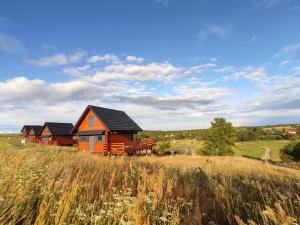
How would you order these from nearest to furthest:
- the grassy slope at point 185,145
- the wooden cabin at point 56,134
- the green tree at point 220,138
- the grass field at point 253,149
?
the green tree at point 220,138 < the grass field at point 253,149 < the wooden cabin at point 56,134 < the grassy slope at point 185,145

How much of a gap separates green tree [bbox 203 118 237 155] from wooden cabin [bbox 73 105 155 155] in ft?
31.4

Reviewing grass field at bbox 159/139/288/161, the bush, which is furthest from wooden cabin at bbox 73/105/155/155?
the bush

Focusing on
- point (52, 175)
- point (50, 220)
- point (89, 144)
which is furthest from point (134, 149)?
point (50, 220)

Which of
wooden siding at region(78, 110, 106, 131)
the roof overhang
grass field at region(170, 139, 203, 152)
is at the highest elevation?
wooden siding at region(78, 110, 106, 131)

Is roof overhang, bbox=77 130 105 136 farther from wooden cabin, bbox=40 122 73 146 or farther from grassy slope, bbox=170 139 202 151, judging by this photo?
grassy slope, bbox=170 139 202 151

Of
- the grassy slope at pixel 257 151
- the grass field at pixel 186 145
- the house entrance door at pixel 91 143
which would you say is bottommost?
the grassy slope at pixel 257 151

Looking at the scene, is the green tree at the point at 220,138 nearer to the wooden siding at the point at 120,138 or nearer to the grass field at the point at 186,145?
the grass field at the point at 186,145

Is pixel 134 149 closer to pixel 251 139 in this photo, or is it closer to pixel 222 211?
pixel 222 211

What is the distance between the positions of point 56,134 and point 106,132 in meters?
25.5

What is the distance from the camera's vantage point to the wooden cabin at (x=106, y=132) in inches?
1045

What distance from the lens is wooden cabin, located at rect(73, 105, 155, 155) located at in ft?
87.1

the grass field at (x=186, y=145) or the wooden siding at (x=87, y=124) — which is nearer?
the wooden siding at (x=87, y=124)

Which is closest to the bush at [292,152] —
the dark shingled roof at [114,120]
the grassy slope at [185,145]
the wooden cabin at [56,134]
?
the grassy slope at [185,145]

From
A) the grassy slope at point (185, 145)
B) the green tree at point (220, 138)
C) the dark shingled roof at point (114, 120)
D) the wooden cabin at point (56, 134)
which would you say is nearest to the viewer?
the dark shingled roof at point (114, 120)
